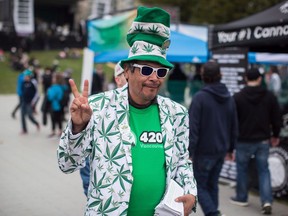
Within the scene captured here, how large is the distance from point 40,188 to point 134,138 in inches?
177

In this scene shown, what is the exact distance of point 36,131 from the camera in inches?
478

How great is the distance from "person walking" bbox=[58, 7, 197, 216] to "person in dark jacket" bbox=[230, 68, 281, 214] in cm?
318

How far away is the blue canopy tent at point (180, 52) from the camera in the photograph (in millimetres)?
8633

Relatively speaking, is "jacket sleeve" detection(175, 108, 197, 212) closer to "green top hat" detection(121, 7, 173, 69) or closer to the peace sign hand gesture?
"green top hat" detection(121, 7, 173, 69)

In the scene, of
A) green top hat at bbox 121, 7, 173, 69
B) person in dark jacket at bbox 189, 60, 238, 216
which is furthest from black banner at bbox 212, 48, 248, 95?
green top hat at bbox 121, 7, 173, 69

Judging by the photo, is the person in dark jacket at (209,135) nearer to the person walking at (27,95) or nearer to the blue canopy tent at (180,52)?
the blue canopy tent at (180,52)

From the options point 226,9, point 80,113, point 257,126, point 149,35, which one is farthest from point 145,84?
point 226,9

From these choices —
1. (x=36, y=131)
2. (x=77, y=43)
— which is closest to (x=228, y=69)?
(x=36, y=131)

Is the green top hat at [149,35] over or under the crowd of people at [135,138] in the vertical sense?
over

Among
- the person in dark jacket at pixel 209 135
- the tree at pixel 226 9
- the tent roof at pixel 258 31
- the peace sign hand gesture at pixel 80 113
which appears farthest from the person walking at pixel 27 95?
the tree at pixel 226 9

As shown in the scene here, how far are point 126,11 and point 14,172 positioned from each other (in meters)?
3.93

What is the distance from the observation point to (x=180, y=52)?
892 cm

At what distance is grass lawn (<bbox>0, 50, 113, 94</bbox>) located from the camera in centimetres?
2494

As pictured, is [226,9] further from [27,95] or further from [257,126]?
[257,126]
